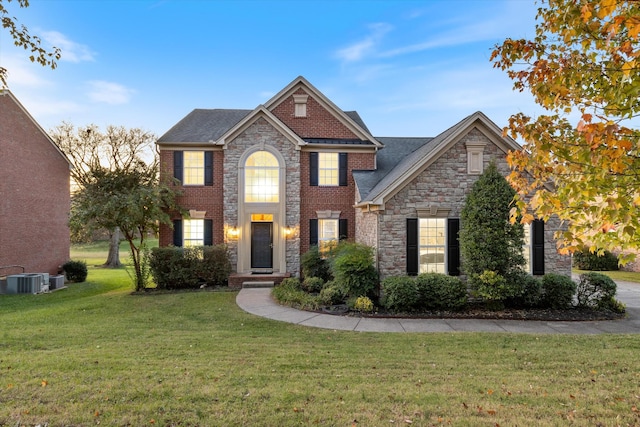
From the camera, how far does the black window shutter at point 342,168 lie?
47.9 ft

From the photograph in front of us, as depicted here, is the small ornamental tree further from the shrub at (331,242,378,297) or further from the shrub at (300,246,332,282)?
the shrub at (300,246,332,282)

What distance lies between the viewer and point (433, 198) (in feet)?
32.9

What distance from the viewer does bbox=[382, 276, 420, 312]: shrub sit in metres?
8.86

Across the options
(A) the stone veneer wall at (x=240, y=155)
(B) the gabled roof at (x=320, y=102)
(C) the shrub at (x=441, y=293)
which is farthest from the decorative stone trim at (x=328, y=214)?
(C) the shrub at (x=441, y=293)

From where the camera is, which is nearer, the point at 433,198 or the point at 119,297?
the point at 433,198

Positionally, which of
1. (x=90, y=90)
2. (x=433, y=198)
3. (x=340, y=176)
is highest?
(x=90, y=90)

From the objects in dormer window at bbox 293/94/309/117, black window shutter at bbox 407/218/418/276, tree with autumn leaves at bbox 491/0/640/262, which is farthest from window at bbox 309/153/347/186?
tree with autumn leaves at bbox 491/0/640/262

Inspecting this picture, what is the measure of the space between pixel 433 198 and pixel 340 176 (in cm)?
550

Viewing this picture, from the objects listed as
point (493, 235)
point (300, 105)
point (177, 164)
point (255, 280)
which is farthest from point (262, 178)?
point (493, 235)

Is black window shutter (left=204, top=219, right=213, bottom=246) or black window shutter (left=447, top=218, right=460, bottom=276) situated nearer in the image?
black window shutter (left=447, top=218, right=460, bottom=276)

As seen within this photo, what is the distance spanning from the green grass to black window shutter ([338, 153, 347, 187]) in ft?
27.9

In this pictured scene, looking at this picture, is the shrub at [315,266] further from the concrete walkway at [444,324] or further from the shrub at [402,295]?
the shrub at [402,295]

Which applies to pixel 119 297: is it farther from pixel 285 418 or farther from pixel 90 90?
pixel 90 90

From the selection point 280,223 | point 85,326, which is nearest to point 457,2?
point 280,223
